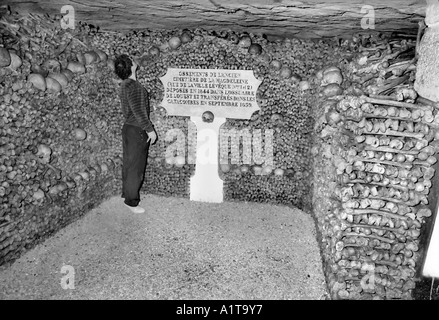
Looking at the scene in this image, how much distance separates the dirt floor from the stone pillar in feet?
5.38

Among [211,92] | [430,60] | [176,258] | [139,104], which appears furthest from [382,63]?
[176,258]

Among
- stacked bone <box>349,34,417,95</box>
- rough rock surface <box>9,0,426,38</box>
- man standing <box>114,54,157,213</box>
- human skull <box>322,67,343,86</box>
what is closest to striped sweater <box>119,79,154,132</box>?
man standing <box>114,54,157,213</box>

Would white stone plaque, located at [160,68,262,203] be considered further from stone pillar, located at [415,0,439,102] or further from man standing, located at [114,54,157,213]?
stone pillar, located at [415,0,439,102]

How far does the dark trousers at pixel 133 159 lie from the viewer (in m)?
3.48

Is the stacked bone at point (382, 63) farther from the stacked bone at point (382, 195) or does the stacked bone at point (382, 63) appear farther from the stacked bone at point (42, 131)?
the stacked bone at point (42, 131)

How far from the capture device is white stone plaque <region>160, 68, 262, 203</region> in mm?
3596

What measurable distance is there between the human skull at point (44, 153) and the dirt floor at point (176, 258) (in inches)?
31.7

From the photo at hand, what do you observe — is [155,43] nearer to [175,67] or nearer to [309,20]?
[175,67]

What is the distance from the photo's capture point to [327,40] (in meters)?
3.35

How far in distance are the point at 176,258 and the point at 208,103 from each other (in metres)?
1.90

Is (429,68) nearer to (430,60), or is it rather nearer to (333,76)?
(430,60)

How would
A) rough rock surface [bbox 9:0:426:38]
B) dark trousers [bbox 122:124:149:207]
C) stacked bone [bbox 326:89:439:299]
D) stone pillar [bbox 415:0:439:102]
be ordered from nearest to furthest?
stone pillar [bbox 415:0:439:102] → stacked bone [bbox 326:89:439:299] → rough rock surface [bbox 9:0:426:38] → dark trousers [bbox 122:124:149:207]

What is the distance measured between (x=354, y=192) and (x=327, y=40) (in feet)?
6.50

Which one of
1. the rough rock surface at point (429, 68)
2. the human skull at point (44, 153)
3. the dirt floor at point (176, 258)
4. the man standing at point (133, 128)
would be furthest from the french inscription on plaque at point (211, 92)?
the rough rock surface at point (429, 68)
